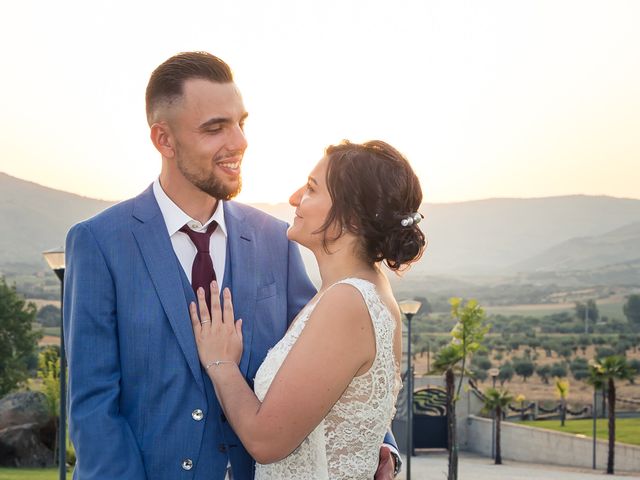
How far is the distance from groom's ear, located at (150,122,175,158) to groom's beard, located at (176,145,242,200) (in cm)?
4

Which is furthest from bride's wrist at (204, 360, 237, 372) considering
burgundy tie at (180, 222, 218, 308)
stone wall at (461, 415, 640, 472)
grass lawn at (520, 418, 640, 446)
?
grass lawn at (520, 418, 640, 446)

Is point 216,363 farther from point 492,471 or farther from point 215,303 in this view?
point 492,471

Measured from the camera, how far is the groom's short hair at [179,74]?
3.66 metres

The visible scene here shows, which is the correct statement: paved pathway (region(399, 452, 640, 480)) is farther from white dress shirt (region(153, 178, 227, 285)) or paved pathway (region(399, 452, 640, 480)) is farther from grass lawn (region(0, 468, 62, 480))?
white dress shirt (region(153, 178, 227, 285))

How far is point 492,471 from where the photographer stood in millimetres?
50281

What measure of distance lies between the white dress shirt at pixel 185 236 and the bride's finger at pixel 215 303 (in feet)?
0.36

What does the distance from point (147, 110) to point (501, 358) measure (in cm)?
11891

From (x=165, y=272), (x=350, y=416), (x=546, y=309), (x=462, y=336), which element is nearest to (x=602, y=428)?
(x=462, y=336)

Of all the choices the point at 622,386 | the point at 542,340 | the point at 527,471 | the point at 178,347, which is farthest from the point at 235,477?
the point at 622,386

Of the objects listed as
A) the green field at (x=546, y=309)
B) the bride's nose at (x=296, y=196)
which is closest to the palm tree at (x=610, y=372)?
the bride's nose at (x=296, y=196)

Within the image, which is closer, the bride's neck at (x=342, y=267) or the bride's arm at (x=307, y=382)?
the bride's arm at (x=307, y=382)

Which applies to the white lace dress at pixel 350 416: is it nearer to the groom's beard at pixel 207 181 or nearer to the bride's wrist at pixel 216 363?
the bride's wrist at pixel 216 363

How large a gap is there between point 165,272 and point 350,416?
3.04 feet

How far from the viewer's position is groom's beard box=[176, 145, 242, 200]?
11.9 feet
